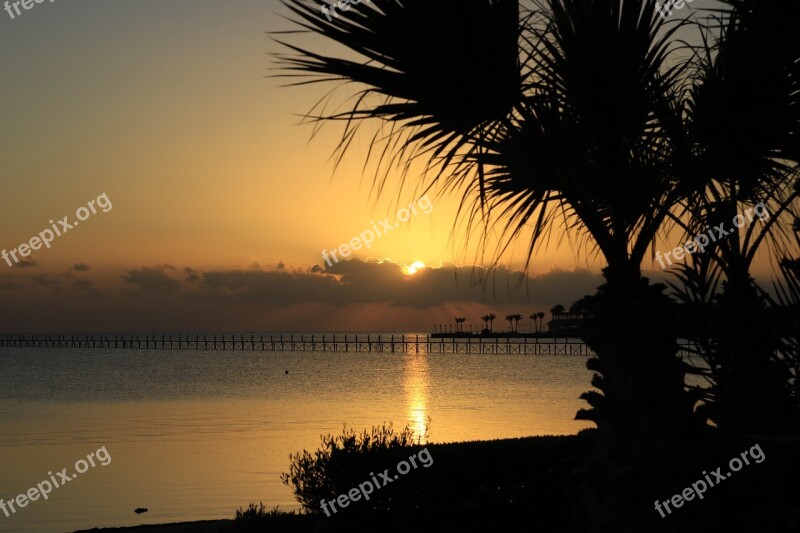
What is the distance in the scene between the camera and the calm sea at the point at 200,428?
20125 mm

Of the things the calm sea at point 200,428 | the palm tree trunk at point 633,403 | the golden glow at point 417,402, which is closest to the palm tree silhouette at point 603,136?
the palm tree trunk at point 633,403

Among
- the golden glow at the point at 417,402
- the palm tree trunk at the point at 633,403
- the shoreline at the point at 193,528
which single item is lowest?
the golden glow at the point at 417,402

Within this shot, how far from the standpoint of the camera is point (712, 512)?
6.35 meters

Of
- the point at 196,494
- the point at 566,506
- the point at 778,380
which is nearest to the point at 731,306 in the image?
the point at 778,380

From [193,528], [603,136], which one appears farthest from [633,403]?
[193,528]

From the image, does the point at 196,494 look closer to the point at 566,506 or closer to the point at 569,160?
the point at 566,506

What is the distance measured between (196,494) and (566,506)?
13.1 metres

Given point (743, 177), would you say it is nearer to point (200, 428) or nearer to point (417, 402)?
point (200, 428)

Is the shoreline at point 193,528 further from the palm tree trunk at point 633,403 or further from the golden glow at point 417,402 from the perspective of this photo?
the golden glow at point 417,402

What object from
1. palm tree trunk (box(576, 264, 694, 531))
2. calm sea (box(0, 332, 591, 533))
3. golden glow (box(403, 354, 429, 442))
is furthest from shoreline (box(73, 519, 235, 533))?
golden glow (box(403, 354, 429, 442))

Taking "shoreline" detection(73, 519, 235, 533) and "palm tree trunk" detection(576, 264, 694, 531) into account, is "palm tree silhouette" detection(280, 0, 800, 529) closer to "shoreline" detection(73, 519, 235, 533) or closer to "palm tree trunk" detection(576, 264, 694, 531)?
"palm tree trunk" detection(576, 264, 694, 531)

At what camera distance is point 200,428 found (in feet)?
Answer: 120

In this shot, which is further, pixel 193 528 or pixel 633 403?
pixel 193 528

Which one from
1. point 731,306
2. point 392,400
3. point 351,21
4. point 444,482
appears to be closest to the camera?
point 351,21
